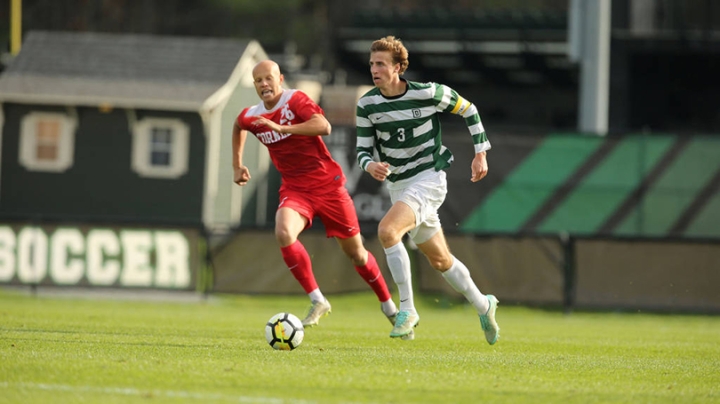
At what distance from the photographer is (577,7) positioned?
24.6 m

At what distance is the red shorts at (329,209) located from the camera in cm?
1053

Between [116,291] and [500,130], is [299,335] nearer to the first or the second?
[116,291]

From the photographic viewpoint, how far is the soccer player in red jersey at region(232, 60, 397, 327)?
10.3 m

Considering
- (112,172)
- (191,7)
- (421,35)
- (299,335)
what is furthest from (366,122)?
(191,7)

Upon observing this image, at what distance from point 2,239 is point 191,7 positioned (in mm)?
41965

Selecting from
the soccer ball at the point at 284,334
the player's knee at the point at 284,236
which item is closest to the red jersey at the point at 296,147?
the player's knee at the point at 284,236

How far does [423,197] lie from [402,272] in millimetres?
693

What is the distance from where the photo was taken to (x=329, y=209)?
1059 cm

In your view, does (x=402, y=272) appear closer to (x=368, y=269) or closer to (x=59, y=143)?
(x=368, y=269)

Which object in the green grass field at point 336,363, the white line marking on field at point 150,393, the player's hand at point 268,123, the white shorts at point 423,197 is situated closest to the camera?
the white line marking on field at point 150,393

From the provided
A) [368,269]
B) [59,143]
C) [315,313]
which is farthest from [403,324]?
[59,143]

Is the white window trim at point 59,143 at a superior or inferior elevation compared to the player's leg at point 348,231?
inferior

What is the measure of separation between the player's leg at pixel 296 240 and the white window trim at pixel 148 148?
21879 millimetres

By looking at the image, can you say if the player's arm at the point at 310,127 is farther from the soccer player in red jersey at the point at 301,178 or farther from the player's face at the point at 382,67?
the player's face at the point at 382,67
